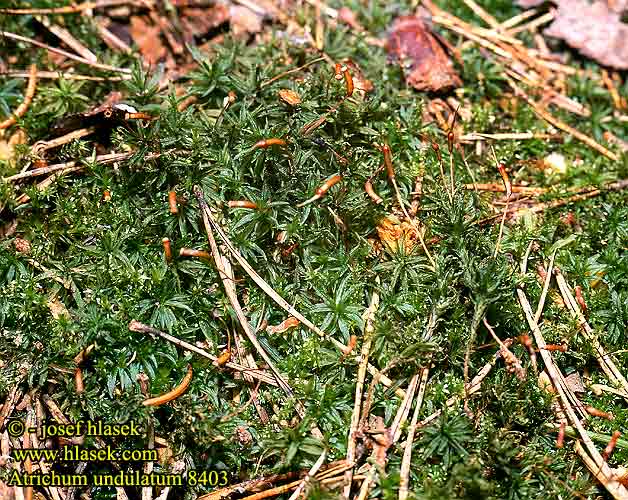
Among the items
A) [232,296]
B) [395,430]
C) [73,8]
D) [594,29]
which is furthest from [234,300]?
[594,29]

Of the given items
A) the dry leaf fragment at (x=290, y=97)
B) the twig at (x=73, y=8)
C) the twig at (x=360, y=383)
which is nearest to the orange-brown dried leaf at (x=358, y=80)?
the dry leaf fragment at (x=290, y=97)

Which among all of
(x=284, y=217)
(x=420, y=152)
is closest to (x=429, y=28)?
(x=420, y=152)

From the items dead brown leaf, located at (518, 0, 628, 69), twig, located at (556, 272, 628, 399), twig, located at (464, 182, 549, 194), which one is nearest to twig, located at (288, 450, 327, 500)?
twig, located at (556, 272, 628, 399)

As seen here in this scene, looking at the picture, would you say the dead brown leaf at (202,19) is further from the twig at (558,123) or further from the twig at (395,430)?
the twig at (395,430)

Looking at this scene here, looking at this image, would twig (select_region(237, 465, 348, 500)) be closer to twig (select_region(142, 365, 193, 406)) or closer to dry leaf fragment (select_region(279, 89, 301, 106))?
twig (select_region(142, 365, 193, 406))

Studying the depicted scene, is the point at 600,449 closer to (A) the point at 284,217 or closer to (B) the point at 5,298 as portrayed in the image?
(A) the point at 284,217

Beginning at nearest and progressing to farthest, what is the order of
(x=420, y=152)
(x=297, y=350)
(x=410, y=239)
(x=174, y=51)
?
(x=297, y=350) → (x=410, y=239) → (x=420, y=152) → (x=174, y=51)

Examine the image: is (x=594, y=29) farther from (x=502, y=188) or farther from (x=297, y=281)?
(x=297, y=281)
